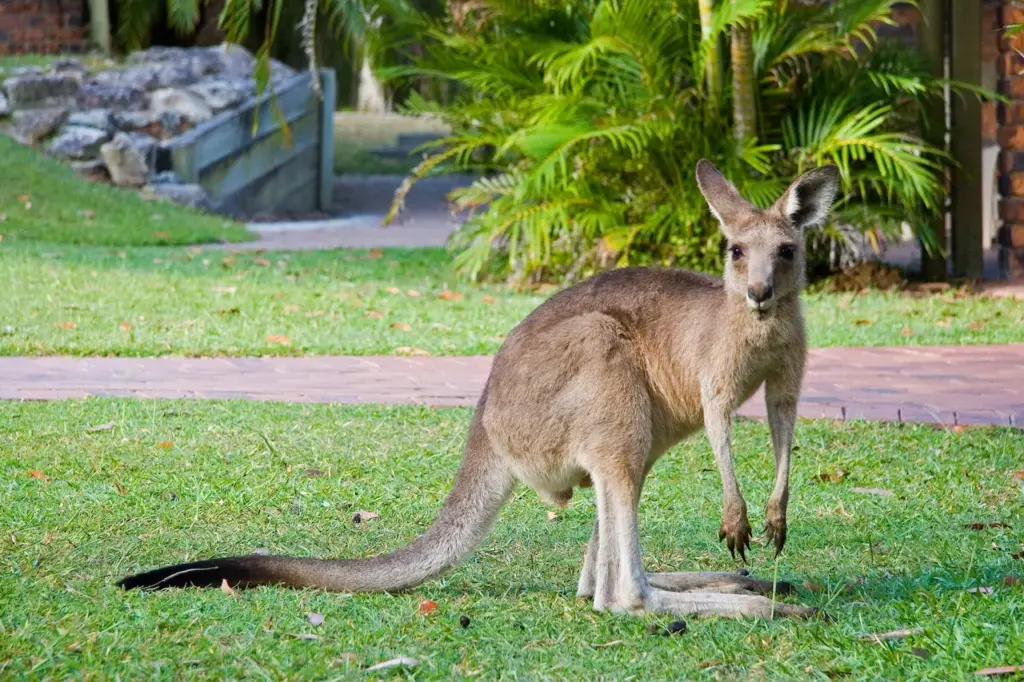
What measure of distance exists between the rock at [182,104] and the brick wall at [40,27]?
3.56m

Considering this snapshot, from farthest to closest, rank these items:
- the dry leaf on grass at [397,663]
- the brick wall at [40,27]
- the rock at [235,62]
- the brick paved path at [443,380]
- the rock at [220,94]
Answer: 1. the brick wall at [40,27]
2. the rock at [235,62]
3. the rock at [220,94]
4. the brick paved path at [443,380]
5. the dry leaf on grass at [397,663]

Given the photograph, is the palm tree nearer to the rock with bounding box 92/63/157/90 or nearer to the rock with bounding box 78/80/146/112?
the rock with bounding box 92/63/157/90

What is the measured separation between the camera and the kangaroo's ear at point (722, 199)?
3.67 m

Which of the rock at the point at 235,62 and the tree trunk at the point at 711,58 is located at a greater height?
the rock at the point at 235,62

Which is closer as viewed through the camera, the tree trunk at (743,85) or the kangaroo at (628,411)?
the kangaroo at (628,411)

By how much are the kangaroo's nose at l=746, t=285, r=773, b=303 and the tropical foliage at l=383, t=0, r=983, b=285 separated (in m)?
5.37

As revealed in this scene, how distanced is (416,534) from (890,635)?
161cm

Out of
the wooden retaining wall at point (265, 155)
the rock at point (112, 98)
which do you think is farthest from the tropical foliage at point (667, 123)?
the rock at point (112, 98)

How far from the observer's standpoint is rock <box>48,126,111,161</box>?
554 inches

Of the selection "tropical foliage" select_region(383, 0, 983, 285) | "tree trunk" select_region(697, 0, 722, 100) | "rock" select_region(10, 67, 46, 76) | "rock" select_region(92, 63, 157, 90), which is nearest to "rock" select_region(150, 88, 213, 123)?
"rock" select_region(92, 63, 157, 90)

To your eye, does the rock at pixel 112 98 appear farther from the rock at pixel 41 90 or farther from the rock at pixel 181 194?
the rock at pixel 181 194

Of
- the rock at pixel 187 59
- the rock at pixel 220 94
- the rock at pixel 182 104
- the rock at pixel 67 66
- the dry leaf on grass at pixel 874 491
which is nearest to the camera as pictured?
the dry leaf on grass at pixel 874 491

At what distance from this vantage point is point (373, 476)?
207 inches

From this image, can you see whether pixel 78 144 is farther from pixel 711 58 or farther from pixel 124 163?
pixel 711 58
